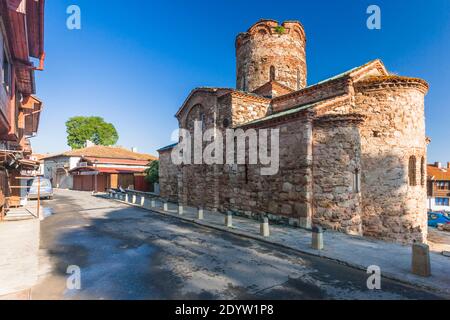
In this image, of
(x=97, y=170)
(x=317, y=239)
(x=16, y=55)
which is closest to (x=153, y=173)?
(x=97, y=170)

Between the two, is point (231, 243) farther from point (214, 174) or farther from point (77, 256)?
point (214, 174)

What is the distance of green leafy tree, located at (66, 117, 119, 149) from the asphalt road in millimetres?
45134

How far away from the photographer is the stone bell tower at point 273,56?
19906 mm

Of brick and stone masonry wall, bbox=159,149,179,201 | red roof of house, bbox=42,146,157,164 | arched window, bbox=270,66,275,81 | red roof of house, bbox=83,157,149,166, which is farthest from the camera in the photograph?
red roof of house, bbox=42,146,157,164

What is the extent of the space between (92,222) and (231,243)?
7.81 metres

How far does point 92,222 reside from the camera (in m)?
11.9

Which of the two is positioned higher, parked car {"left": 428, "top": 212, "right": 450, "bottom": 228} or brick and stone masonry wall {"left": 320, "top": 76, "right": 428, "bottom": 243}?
brick and stone masonry wall {"left": 320, "top": 76, "right": 428, "bottom": 243}

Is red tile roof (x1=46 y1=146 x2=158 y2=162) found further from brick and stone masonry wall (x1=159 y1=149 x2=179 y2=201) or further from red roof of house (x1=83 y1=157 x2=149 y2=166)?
brick and stone masonry wall (x1=159 y1=149 x2=179 y2=201)

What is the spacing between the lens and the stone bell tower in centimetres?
1991

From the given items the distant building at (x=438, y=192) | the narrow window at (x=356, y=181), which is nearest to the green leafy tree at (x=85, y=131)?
the narrow window at (x=356, y=181)

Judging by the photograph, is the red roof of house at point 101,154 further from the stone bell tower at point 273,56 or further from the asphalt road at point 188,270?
the asphalt road at point 188,270

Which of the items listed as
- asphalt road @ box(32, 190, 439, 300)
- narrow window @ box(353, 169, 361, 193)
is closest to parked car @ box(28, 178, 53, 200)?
asphalt road @ box(32, 190, 439, 300)

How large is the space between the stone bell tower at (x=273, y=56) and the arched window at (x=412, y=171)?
10.8 m

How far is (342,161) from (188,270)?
25.3 ft
